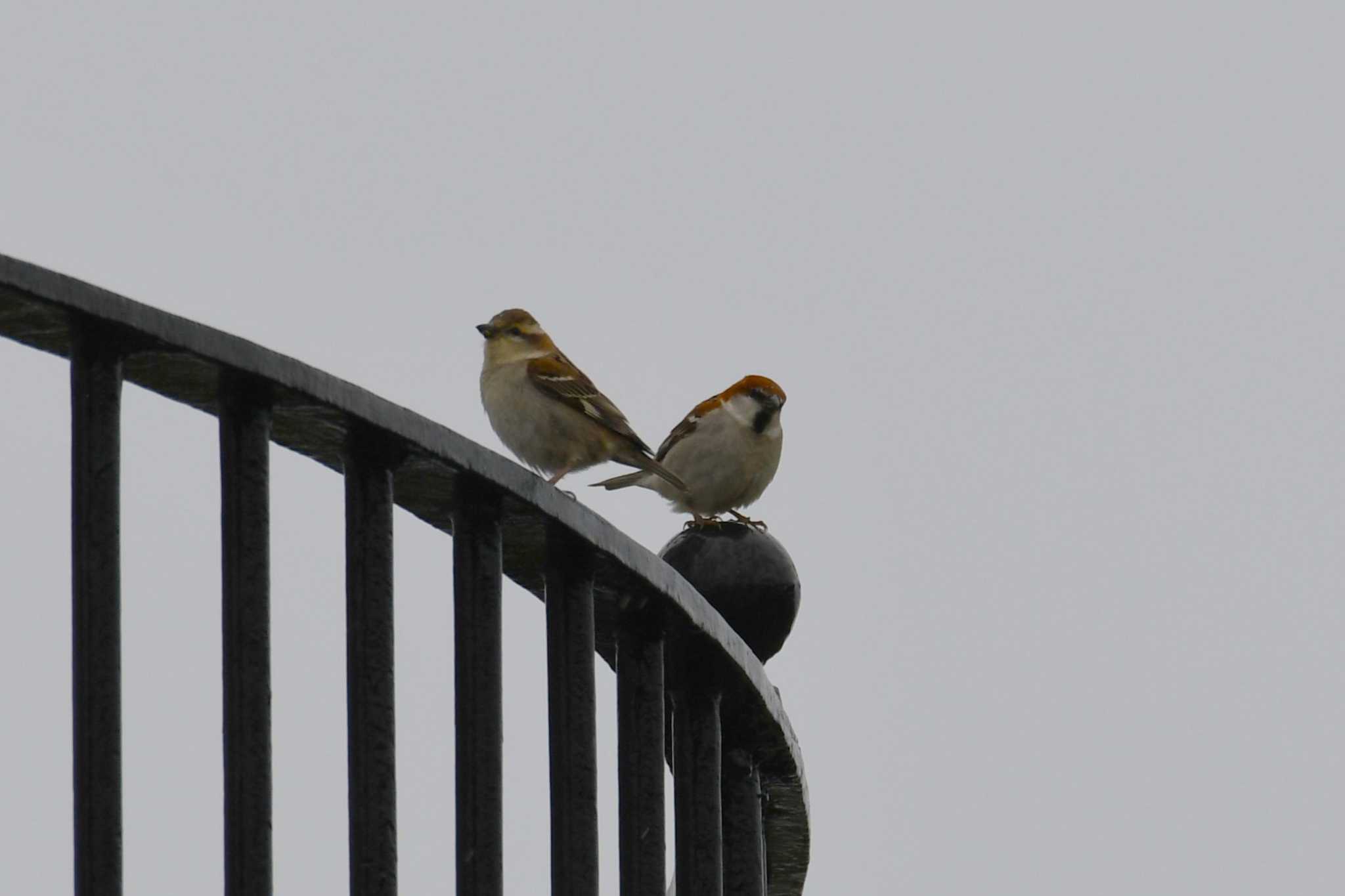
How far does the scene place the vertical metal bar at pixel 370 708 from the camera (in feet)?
6.89

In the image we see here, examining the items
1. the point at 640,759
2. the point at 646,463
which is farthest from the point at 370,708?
the point at 646,463

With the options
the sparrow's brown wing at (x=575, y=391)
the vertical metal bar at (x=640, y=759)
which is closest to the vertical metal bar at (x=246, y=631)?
the vertical metal bar at (x=640, y=759)

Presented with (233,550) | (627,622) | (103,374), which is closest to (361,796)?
(233,550)

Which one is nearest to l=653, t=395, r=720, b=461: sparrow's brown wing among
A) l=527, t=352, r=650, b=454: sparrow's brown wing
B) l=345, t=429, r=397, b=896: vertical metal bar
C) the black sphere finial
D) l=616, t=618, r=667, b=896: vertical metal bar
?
l=527, t=352, r=650, b=454: sparrow's brown wing

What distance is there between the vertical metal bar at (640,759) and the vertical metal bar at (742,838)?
A: 61 cm

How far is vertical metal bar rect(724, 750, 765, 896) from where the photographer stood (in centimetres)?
342

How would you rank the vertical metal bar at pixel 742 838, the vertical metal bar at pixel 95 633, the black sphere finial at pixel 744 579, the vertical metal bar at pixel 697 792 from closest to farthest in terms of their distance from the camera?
the vertical metal bar at pixel 95 633
the vertical metal bar at pixel 697 792
the vertical metal bar at pixel 742 838
the black sphere finial at pixel 744 579

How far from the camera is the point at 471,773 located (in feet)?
7.51

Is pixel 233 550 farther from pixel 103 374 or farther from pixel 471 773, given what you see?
pixel 471 773

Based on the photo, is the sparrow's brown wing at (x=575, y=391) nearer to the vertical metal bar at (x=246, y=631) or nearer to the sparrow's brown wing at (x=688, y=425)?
the sparrow's brown wing at (x=688, y=425)

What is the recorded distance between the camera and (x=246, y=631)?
198 centimetres

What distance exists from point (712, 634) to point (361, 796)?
1.05 m

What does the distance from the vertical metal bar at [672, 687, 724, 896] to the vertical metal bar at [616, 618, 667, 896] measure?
0.87ft

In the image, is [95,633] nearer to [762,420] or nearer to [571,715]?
[571,715]
